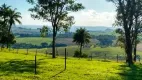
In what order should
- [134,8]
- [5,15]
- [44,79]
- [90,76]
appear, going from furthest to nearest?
1. [5,15]
2. [134,8]
3. [90,76]
4. [44,79]

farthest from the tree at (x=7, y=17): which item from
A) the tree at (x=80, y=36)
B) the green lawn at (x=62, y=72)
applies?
the green lawn at (x=62, y=72)

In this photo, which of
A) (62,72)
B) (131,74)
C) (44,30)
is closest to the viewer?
(62,72)

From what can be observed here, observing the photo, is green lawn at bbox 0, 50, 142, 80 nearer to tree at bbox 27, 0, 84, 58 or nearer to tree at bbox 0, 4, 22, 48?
tree at bbox 27, 0, 84, 58

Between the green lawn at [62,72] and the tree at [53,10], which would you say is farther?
the tree at [53,10]

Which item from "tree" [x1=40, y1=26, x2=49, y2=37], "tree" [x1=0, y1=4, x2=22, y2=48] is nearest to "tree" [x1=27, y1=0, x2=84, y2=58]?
"tree" [x1=40, y1=26, x2=49, y2=37]

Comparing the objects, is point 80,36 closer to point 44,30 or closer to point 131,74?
point 44,30

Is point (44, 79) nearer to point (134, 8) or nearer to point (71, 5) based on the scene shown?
point (134, 8)

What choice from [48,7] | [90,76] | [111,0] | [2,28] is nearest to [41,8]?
[48,7]

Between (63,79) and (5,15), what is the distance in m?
113

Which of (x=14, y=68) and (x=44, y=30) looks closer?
(x=14, y=68)

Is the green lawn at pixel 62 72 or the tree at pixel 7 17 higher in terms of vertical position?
the tree at pixel 7 17

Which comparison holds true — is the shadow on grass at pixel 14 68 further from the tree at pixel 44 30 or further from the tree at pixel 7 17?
the tree at pixel 7 17

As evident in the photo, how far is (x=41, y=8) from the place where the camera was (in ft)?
255

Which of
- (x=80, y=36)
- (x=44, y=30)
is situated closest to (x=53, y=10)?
(x=44, y=30)
